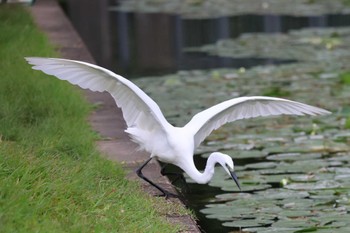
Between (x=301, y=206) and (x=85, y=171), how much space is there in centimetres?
142

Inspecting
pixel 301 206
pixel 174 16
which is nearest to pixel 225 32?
pixel 174 16

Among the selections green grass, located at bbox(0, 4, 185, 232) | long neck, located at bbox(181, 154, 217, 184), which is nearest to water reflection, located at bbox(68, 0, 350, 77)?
green grass, located at bbox(0, 4, 185, 232)

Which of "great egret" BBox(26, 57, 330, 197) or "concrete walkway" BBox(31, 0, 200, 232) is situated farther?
"concrete walkway" BBox(31, 0, 200, 232)

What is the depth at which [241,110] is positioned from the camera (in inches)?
258

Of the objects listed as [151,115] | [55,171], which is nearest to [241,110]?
[151,115]

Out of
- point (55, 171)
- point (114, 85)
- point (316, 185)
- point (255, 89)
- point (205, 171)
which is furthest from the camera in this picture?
point (255, 89)

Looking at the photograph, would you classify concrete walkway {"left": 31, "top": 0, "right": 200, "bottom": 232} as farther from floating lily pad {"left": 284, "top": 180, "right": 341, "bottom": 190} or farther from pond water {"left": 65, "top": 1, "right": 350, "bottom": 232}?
floating lily pad {"left": 284, "top": 180, "right": 341, "bottom": 190}

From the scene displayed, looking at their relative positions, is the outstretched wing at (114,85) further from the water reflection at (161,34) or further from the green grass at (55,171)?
the water reflection at (161,34)

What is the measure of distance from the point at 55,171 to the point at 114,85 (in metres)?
0.98

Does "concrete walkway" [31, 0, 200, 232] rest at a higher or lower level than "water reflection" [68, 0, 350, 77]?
higher

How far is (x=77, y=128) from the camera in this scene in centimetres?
738

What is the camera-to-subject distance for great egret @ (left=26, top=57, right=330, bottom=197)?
5.94m

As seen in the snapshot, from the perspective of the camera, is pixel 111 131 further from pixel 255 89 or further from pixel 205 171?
pixel 255 89

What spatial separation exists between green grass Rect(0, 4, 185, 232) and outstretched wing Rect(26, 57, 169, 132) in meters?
0.35
